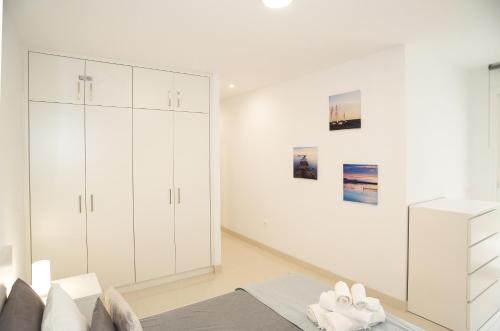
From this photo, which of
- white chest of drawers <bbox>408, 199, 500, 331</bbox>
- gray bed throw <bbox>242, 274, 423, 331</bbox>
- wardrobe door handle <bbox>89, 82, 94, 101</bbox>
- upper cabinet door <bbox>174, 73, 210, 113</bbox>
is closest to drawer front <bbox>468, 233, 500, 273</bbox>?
white chest of drawers <bbox>408, 199, 500, 331</bbox>

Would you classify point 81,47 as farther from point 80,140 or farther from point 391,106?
point 391,106

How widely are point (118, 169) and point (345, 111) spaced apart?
269 centimetres

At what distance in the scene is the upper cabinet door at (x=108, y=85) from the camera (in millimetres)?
3193

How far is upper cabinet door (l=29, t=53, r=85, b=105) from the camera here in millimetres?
2928

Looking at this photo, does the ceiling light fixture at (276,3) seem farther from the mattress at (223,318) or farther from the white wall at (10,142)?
the mattress at (223,318)

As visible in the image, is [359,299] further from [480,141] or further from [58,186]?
[480,141]

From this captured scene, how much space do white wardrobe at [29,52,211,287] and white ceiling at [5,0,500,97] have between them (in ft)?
0.97

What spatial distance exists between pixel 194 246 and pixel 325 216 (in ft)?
5.69

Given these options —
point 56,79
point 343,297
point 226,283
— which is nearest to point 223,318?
point 343,297

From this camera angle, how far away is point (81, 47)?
295 centimetres

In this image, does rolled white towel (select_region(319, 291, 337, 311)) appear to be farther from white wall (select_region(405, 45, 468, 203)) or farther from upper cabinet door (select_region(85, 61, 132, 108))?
upper cabinet door (select_region(85, 61, 132, 108))

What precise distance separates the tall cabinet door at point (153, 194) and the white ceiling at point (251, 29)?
28.6 inches

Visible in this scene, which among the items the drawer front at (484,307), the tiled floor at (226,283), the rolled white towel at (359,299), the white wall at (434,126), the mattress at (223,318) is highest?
the white wall at (434,126)

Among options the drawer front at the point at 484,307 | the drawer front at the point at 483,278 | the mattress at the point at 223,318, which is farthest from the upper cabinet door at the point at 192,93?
the drawer front at the point at 484,307
